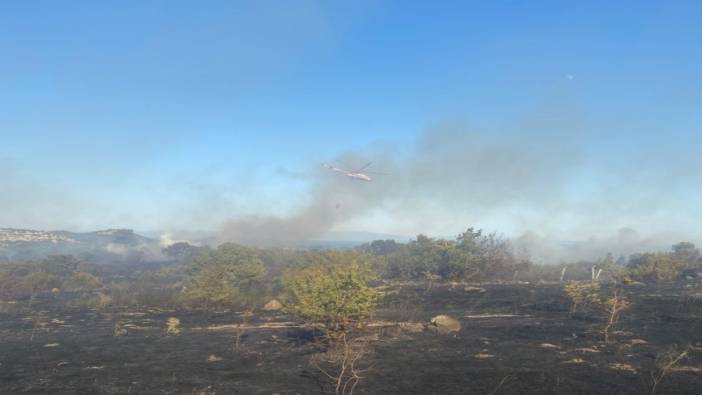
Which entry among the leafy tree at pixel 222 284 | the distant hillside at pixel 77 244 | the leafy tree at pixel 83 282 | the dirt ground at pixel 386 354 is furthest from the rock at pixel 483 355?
the distant hillside at pixel 77 244

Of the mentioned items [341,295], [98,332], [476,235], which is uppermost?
[476,235]

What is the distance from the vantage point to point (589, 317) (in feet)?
103

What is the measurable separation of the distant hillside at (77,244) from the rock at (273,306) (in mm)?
108862

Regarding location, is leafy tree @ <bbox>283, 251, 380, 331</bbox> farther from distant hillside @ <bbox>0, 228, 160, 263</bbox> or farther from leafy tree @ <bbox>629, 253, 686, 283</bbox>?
distant hillside @ <bbox>0, 228, 160, 263</bbox>

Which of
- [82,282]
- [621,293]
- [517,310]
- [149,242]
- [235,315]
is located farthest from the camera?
[149,242]

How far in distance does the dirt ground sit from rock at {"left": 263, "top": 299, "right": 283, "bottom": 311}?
4.53 metres

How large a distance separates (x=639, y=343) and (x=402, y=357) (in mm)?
12659

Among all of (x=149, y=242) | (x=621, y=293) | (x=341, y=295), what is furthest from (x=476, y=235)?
(x=149, y=242)

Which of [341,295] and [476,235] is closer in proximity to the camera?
[341,295]

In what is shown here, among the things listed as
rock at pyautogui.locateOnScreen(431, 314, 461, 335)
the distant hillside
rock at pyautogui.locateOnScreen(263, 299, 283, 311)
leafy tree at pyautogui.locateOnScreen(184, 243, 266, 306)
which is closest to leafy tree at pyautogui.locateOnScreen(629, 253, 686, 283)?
rock at pyautogui.locateOnScreen(431, 314, 461, 335)

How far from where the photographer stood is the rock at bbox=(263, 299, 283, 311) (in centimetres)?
4212

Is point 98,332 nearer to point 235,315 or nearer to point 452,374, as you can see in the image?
point 235,315

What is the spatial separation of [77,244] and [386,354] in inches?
7661

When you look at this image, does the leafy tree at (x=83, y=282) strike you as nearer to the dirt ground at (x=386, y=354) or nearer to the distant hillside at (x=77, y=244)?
the dirt ground at (x=386, y=354)
